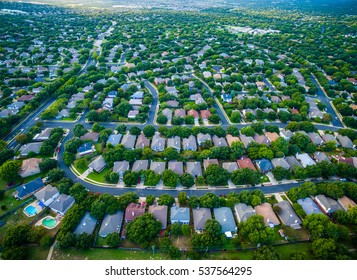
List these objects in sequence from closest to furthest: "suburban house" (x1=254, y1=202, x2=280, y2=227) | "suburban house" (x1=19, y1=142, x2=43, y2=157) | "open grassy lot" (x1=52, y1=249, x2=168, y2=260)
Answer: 1. "open grassy lot" (x1=52, y1=249, x2=168, y2=260)
2. "suburban house" (x1=254, y1=202, x2=280, y2=227)
3. "suburban house" (x1=19, y1=142, x2=43, y2=157)

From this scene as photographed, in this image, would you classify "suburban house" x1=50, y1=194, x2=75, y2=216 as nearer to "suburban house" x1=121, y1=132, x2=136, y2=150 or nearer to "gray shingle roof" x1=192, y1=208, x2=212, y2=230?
"suburban house" x1=121, y1=132, x2=136, y2=150

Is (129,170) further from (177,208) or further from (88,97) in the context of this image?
(88,97)

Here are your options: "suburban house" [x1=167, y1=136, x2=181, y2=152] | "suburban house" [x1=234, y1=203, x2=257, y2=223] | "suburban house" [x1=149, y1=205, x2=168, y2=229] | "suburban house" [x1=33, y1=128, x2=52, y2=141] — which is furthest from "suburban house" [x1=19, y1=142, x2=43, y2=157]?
"suburban house" [x1=234, y1=203, x2=257, y2=223]

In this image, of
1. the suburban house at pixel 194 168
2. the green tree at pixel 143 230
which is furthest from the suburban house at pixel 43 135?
the suburban house at pixel 194 168

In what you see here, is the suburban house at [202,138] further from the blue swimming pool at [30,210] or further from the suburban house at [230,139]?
the blue swimming pool at [30,210]

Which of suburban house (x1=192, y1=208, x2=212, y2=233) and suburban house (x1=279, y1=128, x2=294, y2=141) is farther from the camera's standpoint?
suburban house (x1=279, y1=128, x2=294, y2=141)

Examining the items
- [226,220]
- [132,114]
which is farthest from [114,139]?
[226,220]
